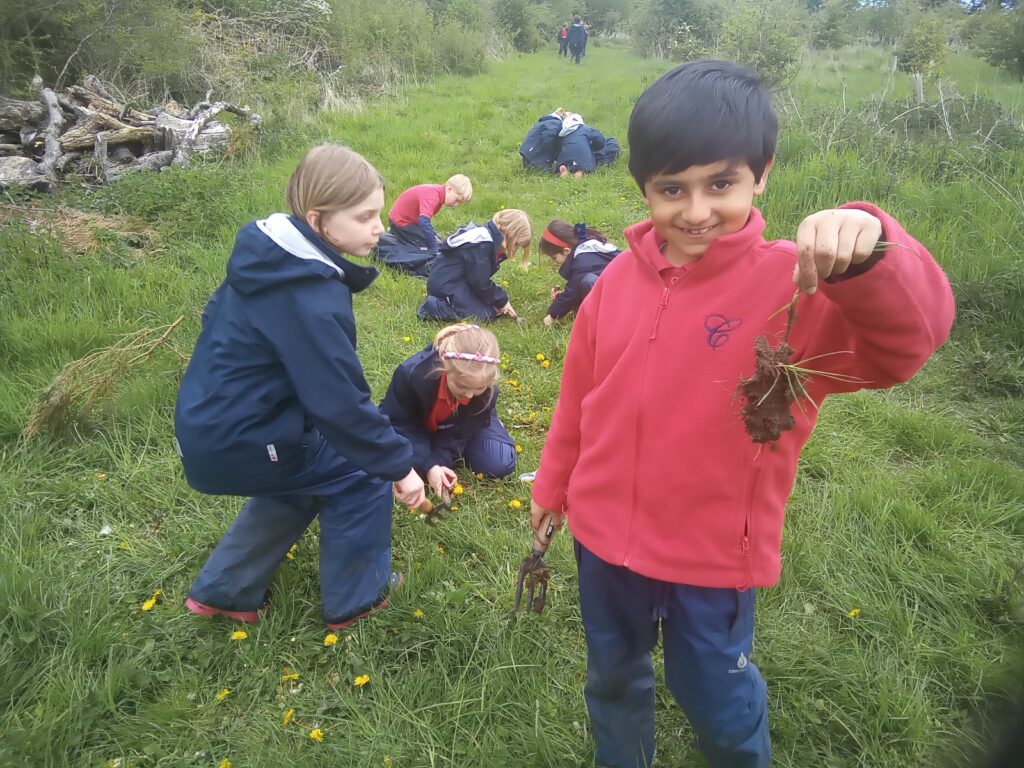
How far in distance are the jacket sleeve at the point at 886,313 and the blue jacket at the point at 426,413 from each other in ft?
6.89

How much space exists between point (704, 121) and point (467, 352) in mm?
1915

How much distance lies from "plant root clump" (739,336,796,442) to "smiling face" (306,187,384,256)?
1372mm

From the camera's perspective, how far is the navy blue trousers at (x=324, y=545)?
2471 millimetres

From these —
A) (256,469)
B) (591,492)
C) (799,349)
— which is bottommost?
(256,469)

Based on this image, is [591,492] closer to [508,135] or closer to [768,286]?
[768,286]

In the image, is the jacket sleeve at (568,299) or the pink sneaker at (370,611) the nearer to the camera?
the pink sneaker at (370,611)

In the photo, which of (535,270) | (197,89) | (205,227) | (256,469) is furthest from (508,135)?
(256,469)

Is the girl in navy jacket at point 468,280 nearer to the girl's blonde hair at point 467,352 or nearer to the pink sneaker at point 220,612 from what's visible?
the girl's blonde hair at point 467,352

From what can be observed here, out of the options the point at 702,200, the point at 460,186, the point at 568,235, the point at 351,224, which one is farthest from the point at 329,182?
the point at 460,186

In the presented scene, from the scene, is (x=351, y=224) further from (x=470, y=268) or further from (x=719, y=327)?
(x=470, y=268)

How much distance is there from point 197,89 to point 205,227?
5.45 metres

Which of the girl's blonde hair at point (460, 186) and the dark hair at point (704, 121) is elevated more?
the dark hair at point (704, 121)

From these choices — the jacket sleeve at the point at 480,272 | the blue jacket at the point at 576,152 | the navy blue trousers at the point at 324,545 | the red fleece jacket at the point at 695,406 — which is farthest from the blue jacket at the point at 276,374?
the blue jacket at the point at 576,152

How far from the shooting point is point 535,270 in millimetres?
6312
